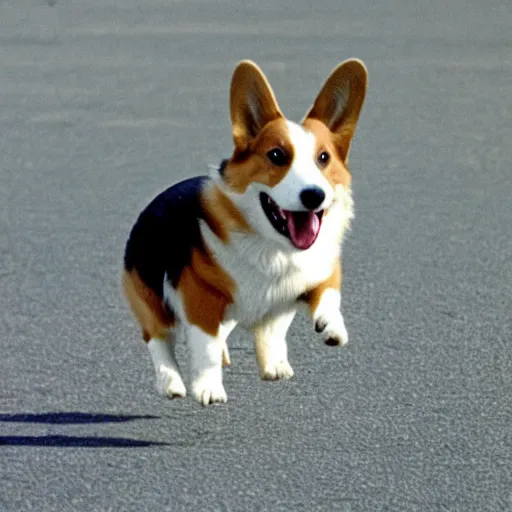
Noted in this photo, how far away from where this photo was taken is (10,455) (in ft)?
18.1

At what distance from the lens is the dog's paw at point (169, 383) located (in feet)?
17.8

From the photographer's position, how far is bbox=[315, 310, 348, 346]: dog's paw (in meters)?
5.06

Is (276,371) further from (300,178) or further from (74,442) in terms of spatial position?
(300,178)

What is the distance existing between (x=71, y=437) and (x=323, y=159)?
4.74 feet

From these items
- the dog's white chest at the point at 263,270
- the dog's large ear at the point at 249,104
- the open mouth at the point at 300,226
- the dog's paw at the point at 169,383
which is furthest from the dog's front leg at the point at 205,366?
the dog's large ear at the point at 249,104

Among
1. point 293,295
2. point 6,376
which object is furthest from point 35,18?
point 293,295

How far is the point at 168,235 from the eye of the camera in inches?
214

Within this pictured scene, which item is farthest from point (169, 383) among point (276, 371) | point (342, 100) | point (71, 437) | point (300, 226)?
point (342, 100)

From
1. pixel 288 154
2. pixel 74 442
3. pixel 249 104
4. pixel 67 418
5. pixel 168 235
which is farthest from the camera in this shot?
pixel 67 418

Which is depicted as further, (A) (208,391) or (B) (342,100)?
(A) (208,391)

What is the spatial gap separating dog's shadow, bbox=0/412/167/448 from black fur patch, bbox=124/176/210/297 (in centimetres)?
52

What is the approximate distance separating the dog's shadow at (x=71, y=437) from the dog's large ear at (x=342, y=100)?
1284mm

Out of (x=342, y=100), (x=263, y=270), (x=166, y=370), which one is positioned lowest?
(x=166, y=370)

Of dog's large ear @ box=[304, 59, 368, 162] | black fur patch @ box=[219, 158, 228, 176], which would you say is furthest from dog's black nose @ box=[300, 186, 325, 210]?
black fur patch @ box=[219, 158, 228, 176]
